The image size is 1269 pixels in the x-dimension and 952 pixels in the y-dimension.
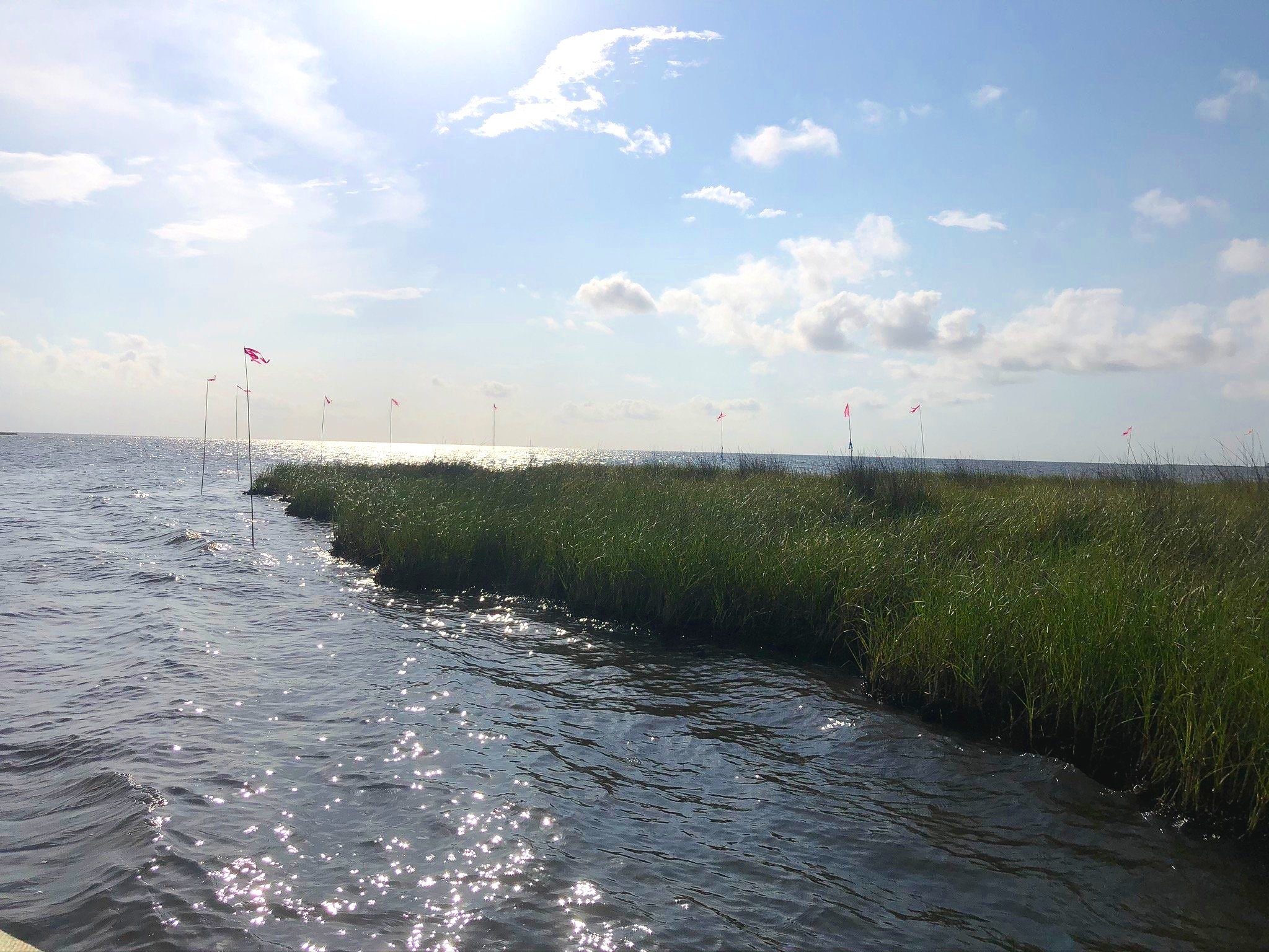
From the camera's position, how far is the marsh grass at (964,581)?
Answer: 4652 millimetres

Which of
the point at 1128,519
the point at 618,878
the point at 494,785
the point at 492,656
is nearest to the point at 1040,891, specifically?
the point at 618,878

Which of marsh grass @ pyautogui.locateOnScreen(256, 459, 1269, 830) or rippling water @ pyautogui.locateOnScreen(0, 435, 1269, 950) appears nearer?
rippling water @ pyautogui.locateOnScreen(0, 435, 1269, 950)

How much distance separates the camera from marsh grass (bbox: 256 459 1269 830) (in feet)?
15.3

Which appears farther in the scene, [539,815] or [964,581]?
[964,581]

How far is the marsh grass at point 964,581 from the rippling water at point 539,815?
1.47 ft

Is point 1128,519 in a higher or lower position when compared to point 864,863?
higher

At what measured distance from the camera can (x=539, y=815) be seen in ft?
14.6

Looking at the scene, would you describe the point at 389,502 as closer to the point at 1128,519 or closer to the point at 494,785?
the point at 494,785

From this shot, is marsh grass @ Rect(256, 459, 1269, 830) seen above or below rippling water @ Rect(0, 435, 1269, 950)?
above

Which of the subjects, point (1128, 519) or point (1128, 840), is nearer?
point (1128, 840)

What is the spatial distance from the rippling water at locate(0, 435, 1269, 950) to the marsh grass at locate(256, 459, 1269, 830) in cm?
45

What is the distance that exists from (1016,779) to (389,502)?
13587 millimetres

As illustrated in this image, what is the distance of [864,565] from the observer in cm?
819

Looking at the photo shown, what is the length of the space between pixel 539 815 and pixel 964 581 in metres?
5.03
